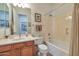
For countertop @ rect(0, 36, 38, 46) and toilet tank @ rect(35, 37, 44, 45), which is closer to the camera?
countertop @ rect(0, 36, 38, 46)

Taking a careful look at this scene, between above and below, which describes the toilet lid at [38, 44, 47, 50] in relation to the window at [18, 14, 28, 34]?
below

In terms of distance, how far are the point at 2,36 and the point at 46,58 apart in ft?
2.18

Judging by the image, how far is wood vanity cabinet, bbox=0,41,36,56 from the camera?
154cm

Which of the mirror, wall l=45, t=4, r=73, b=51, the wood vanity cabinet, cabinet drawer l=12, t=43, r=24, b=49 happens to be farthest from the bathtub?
the mirror

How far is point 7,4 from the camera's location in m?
1.58

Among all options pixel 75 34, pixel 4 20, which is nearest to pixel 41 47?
pixel 75 34

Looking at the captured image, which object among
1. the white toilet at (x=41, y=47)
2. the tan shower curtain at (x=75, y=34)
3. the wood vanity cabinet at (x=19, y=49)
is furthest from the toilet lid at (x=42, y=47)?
the tan shower curtain at (x=75, y=34)

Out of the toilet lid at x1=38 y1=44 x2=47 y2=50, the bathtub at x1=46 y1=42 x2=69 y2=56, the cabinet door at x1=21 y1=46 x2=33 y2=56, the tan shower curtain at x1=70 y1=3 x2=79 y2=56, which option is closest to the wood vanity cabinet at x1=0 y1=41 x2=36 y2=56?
the cabinet door at x1=21 y1=46 x2=33 y2=56

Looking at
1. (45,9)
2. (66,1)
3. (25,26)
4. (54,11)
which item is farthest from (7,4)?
(66,1)

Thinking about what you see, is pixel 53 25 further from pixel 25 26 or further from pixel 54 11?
pixel 25 26

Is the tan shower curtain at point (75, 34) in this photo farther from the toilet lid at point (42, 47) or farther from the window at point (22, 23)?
the window at point (22, 23)

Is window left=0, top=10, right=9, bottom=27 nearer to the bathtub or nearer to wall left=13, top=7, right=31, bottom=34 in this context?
wall left=13, top=7, right=31, bottom=34

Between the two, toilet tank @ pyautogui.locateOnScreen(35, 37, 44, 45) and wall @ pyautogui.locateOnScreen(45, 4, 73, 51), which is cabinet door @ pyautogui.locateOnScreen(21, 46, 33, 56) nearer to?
toilet tank @ pyautogui.locateOnScreen(35, 37, 44, 45)

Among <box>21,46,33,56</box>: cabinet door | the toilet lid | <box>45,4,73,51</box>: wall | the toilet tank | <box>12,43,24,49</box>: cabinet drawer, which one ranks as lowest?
<box>21,46,33,56</box>: cabinet door
